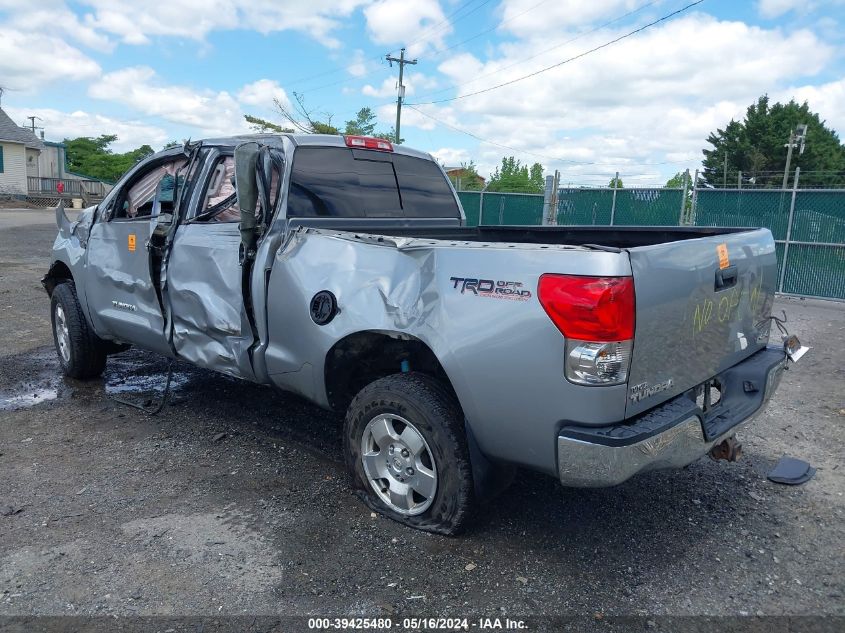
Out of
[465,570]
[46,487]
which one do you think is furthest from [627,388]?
[46,487]

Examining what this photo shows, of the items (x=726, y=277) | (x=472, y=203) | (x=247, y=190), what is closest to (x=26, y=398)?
(x=247, y=190)

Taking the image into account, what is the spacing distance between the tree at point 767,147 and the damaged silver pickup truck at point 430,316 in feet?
147

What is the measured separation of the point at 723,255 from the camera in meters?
3.25

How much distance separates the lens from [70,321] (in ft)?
18.7

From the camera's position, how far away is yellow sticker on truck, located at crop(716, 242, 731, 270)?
126 inches

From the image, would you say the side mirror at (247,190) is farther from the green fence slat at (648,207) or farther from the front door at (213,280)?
the green fence slat at (648,207)

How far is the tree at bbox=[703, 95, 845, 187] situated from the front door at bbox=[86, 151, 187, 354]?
44722mm

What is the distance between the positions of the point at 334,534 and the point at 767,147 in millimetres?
50535

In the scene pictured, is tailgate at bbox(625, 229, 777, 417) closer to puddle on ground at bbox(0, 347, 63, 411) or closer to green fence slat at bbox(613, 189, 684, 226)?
puddle on ground at bbox(0, 347, 63, 411)

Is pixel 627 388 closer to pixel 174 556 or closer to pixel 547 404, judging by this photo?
pixel 547 404

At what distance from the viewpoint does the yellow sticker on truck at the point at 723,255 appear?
3.21 m

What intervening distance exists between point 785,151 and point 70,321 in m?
49.5

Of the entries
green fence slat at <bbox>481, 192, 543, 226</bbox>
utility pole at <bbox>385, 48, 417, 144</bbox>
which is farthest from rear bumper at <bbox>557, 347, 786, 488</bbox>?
utility pole at <bbox>385, 48, 417, 144</bbox>

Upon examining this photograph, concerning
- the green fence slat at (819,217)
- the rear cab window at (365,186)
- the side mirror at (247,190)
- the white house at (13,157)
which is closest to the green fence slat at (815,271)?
the green fence slat at (819,217)
